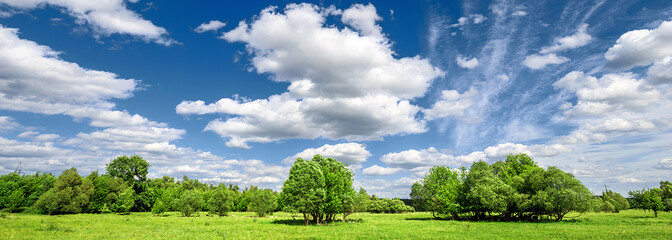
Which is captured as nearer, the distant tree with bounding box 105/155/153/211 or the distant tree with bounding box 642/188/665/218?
the distant tree with bounding box 642/188/665/218

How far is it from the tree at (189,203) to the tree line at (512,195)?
59594 mm

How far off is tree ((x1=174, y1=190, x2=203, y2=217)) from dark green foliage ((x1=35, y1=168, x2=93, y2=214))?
26.1 m

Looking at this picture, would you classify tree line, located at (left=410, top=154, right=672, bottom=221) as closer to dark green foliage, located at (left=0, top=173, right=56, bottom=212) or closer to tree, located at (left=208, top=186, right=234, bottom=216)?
tree, located at (left=208, top=186, right=234, bottom=216)

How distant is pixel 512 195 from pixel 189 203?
258 ft

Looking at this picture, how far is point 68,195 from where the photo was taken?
75.8 m

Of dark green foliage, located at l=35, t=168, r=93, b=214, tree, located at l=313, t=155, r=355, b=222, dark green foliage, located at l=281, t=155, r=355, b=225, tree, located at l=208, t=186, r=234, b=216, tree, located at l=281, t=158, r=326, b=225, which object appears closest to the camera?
tree, located at l=281, t=158, r=326, b=225

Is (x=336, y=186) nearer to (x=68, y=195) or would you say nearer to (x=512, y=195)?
(x=512, y=195)

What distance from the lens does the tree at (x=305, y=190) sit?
154ft

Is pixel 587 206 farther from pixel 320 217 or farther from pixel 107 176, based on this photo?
pixel 107 176

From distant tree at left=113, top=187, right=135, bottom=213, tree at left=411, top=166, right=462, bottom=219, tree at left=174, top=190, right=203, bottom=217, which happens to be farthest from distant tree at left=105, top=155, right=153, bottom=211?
tree at left=411, top=166, right=462, bottom=219

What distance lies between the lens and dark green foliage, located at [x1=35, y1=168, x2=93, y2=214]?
72.1 m

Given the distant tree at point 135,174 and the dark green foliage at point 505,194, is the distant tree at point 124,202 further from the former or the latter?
the dark green foliage at point 505,194

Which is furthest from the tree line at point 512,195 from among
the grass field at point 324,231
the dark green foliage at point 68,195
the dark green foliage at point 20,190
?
the dark green foliage at point 20,190

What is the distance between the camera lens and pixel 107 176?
3738 inches
